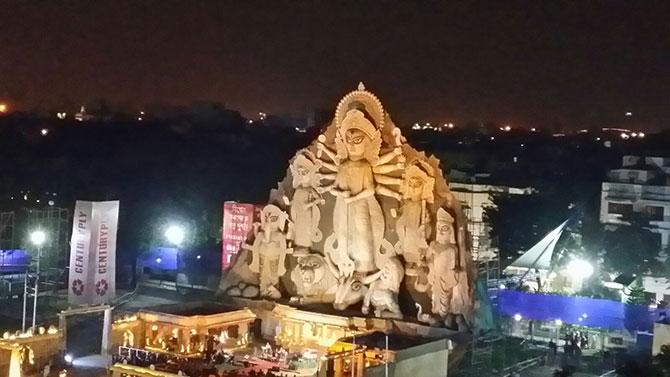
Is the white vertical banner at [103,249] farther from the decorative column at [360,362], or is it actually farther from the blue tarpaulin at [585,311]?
the blue tarpaulin at [585,311]

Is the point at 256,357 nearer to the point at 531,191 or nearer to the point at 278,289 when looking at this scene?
the point at 278,289

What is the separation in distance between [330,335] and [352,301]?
0.84 metres

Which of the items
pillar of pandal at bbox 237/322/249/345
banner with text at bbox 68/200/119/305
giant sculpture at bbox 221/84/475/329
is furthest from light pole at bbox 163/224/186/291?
pillar of pandal at bbox 237/322/249/345

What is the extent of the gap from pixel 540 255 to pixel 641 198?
506cm

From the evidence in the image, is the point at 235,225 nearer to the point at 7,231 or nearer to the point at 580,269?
the point at 7,231

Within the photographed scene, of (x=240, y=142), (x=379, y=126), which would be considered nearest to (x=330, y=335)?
(x=379, y=126)

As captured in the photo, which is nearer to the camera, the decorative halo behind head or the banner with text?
the decorative halo behind head

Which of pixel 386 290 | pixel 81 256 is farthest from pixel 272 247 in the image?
pixel 81 256

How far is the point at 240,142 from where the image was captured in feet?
152

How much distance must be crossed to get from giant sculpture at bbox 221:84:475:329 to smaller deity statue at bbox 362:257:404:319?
2 cm

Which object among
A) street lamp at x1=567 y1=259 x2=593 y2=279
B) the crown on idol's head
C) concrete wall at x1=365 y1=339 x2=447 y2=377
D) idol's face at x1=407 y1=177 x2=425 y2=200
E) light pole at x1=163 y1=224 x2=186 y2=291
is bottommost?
concrete wall at x1=365 y1=339 x2=447 y2=377

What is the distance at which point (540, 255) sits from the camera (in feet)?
84.9

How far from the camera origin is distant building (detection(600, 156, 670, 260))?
90.0ft

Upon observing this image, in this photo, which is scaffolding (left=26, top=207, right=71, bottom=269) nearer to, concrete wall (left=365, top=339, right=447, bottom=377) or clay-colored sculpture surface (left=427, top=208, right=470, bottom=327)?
clay-colored sculpture surface (left=427, top=208, right=470, bottom=327)
